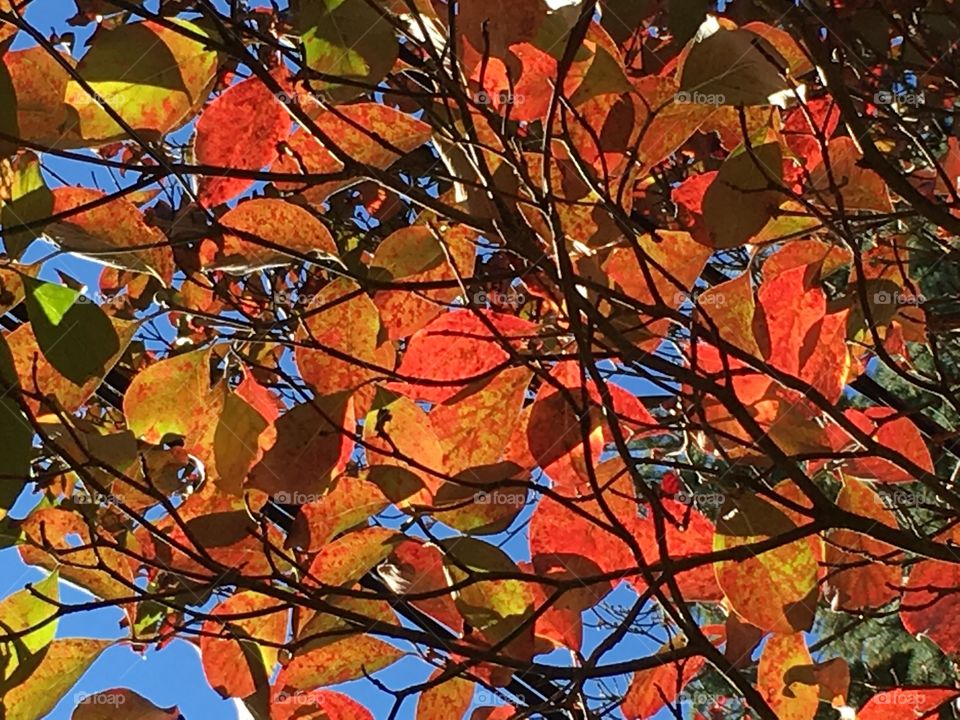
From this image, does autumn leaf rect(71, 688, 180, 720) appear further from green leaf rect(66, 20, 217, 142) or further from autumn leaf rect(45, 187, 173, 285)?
green leaf rect(66, 20, 217, 142)

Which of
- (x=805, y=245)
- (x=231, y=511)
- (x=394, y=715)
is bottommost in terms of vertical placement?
(x=394, y=715)

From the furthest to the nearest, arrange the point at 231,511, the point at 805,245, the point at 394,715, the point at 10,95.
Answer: the point at 805,245 → the point at 231,511 → the point at 394,715 → the point at 10,95

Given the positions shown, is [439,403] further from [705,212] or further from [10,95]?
[10,95]

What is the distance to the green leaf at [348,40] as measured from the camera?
0.71 m

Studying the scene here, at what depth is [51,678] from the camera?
919mm

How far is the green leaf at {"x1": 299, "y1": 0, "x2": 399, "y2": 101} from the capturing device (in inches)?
28.1

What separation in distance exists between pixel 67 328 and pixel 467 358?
32 centimetres

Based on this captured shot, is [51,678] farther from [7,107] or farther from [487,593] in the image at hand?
[7,107]

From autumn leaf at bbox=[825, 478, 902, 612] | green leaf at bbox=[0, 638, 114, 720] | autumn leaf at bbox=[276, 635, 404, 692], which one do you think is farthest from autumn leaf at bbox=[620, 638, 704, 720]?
green leaf at bbox=[0, 638, 114, 720]

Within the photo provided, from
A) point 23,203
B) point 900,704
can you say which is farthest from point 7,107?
point 900,704

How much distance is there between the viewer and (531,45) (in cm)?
77

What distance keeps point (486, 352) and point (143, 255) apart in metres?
0.31

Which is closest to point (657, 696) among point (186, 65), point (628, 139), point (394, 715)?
point (394, 715)

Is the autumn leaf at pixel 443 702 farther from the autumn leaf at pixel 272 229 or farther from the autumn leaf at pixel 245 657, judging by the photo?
the autumn leaf at pixel 272 229
